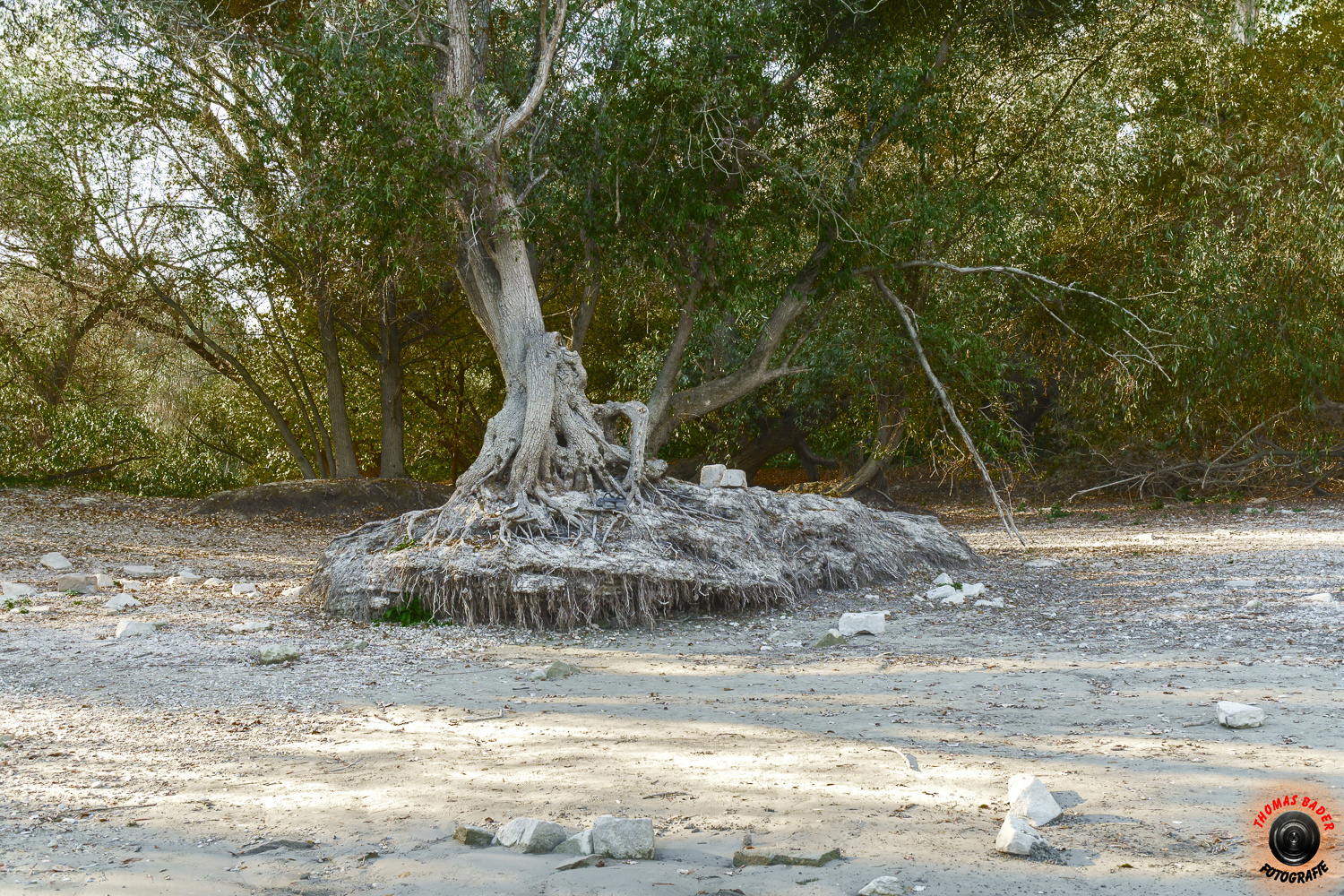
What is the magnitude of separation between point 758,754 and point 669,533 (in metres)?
A: 3.85

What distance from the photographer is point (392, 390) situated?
15.8m

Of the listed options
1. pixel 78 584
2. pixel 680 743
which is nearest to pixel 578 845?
pixel 680 743

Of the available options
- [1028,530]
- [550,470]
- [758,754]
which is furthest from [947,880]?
[1028,530]

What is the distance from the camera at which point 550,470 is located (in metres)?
8.63

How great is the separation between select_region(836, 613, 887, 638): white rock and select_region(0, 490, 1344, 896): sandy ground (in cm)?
22

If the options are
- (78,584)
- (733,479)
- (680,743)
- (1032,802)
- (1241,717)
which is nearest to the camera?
(1032,802)

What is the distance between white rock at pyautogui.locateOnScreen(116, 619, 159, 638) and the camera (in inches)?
253

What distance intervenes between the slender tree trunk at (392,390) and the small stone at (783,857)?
13.0m

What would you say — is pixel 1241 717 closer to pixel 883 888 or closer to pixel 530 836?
pixel 883 888

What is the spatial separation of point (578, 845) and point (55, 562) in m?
8.17

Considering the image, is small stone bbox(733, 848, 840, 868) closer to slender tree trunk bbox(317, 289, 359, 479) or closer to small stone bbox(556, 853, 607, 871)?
small stone bbox(556, 853, 607, 871)

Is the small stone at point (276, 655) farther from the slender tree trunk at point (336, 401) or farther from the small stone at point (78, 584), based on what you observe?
the slender tree trunk at point (336, 401)

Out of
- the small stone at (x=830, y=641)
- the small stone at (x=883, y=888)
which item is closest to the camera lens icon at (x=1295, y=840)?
the small stone at (x=883, y=888)

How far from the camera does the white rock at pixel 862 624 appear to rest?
6.74 meters
